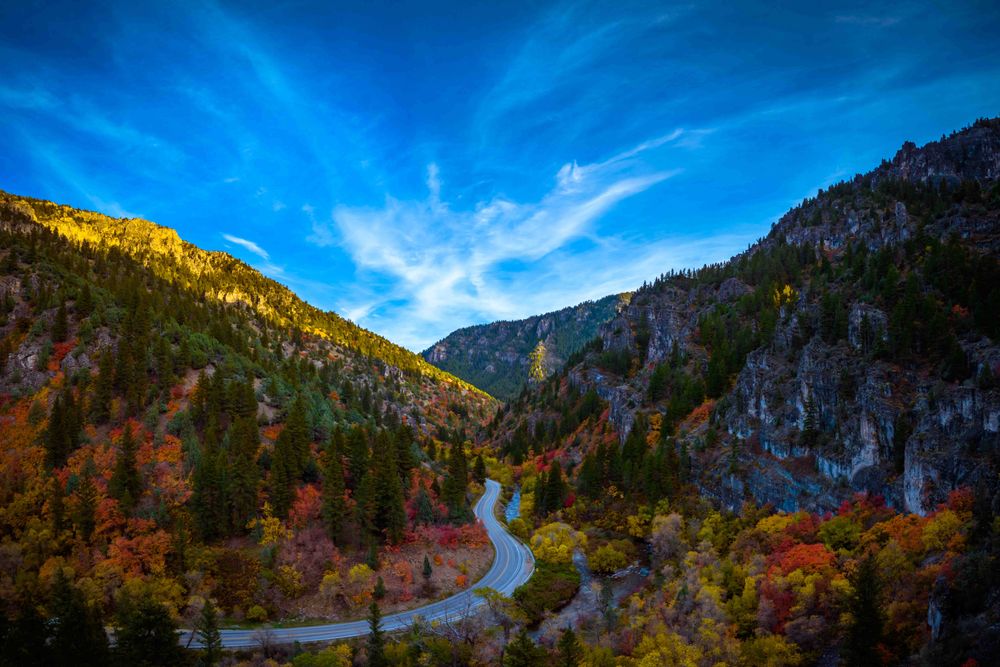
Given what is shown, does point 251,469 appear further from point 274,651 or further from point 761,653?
point 761,653

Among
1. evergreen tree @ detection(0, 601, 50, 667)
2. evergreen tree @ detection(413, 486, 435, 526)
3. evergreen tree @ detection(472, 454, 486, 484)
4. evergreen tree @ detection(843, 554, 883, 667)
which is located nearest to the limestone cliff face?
evergreen tree @ detection(843, 554, 883, 667)

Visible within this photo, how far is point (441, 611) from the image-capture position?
61.9 metres

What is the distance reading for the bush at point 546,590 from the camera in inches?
2470

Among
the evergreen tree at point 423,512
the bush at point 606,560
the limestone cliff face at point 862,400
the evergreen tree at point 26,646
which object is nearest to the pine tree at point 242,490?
the evergreen tree at point 423,512

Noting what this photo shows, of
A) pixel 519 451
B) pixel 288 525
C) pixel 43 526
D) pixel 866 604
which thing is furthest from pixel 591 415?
pixel 43 526

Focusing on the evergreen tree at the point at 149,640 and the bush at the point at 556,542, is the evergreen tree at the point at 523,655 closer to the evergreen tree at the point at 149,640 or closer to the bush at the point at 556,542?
the evergreen tree at the point at 149,640

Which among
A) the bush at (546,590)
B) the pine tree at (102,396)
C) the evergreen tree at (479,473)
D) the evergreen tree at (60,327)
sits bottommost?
the bush at (546,590)

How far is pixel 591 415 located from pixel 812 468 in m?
77.6

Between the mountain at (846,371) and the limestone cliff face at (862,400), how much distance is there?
236 millimetres

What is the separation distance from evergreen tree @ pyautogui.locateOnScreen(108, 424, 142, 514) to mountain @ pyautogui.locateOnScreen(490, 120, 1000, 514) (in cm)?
8977

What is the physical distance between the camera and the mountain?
6334 cm

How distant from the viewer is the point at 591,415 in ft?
495

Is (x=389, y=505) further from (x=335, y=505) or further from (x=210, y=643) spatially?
(x=210, y=643)

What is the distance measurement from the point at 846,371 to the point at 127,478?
109590mm
